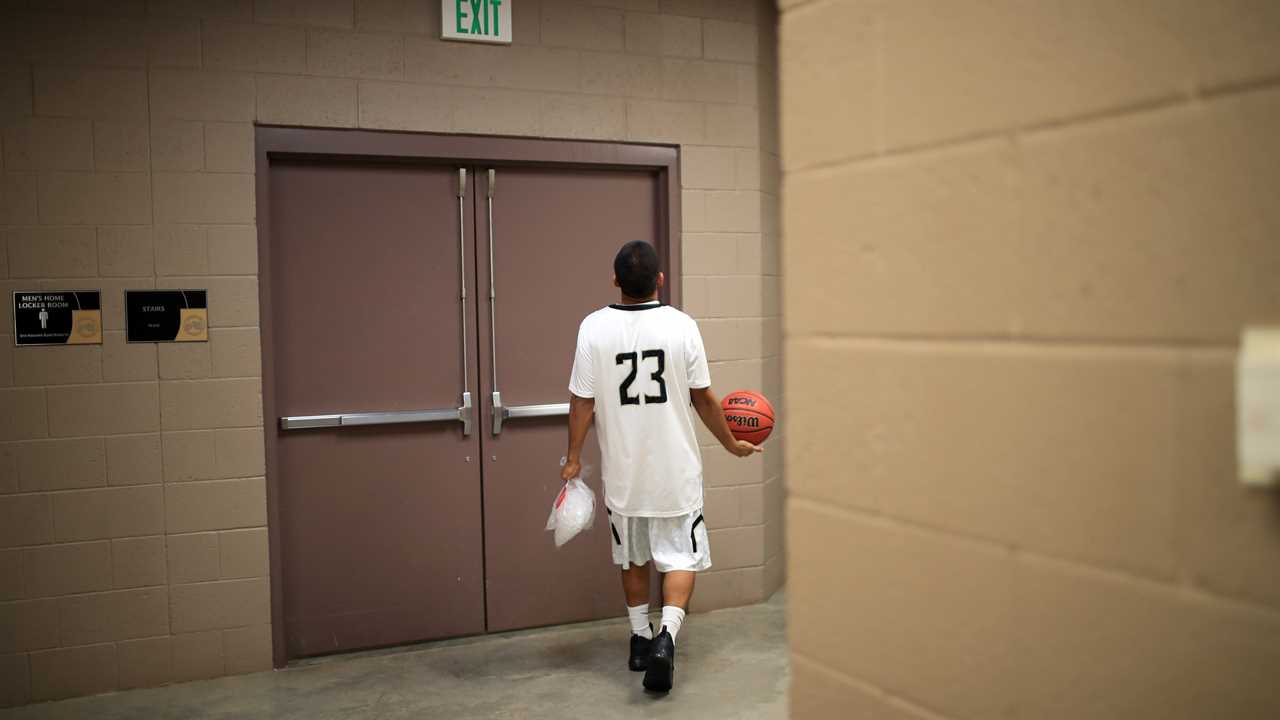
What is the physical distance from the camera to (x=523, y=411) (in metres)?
4.42

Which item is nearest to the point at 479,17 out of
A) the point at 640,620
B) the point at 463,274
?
the point at 463,274

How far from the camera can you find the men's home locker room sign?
3.69 meters

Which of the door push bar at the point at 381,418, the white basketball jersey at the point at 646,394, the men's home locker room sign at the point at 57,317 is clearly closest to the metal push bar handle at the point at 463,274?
the door push bar at the point at 381,418

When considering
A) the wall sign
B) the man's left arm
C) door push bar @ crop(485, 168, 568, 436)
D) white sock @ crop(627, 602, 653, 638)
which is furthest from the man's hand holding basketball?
the wall sign

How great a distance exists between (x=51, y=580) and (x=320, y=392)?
1293mm

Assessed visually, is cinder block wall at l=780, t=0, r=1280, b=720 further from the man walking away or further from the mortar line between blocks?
the man walking away

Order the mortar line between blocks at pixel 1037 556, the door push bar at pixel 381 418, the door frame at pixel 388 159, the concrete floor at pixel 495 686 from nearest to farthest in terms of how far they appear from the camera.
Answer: the mortar line between blocks at pixel 1037 556 → the concrete floor at pixel 495 686 → the door frame at pixel 388 159 → the door push bar at pixel 381 418

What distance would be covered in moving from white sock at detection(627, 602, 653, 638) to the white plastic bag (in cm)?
42

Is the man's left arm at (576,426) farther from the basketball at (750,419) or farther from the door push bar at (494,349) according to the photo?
the door push bar at (494,349)

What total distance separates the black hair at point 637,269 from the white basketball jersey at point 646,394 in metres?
0.07

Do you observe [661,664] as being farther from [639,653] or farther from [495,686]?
[495,686]

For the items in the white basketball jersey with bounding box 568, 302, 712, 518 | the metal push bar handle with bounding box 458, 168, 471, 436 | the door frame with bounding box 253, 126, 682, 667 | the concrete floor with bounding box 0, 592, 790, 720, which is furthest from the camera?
the metal push bar handle with bounding box 458, 168, 471, 436

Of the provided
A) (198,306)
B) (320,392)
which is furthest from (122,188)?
(320,392)

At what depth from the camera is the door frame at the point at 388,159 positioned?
13.1ft
